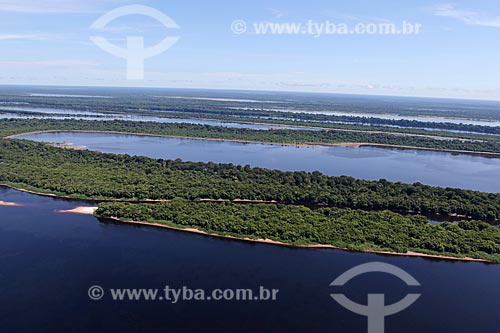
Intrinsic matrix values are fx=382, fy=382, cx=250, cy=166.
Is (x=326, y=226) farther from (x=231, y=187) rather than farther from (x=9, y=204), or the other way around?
(x=9, y=204)

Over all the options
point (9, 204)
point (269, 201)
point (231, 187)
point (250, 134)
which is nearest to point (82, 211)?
point (9, 204)

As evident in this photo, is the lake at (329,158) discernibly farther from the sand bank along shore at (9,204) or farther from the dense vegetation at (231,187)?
the sand bank along shore at (9,204)

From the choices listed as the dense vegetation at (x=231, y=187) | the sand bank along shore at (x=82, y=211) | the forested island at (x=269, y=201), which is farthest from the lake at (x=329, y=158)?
the sand bank along shore at (x=82, y=211)

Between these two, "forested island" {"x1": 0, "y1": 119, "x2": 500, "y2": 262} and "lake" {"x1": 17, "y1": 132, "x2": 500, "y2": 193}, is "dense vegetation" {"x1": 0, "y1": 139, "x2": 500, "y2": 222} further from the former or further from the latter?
"lake" {"x1": 17, "y1": 132, "x2": 500, "y2": 193}

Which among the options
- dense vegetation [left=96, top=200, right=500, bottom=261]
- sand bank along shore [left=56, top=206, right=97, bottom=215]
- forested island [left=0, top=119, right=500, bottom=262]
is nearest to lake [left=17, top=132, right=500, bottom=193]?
forested island [left=0, top=119, right=500, bottom=262]

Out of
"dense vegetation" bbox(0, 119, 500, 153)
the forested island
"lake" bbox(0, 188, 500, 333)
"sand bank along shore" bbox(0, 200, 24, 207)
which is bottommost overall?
"lake" bbox(0, 188, 500, 333)

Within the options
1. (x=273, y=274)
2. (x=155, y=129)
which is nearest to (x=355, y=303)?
(x=273, y=274)
